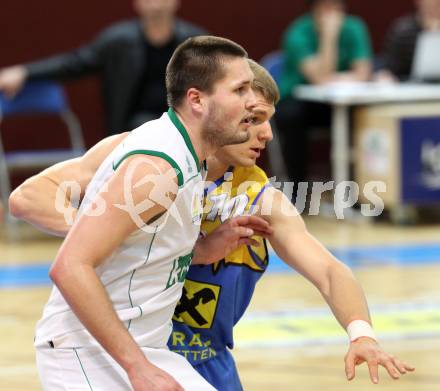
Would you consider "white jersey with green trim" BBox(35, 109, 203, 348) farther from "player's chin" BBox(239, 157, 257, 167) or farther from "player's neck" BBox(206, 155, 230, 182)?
"player's neck" BBox(206, 155, 230, 182)

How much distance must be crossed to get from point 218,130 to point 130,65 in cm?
644

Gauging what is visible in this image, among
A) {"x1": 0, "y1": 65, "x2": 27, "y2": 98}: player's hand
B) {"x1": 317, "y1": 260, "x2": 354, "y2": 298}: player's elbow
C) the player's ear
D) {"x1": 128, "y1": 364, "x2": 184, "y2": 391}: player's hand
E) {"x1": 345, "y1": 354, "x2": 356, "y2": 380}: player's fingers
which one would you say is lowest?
{"x1": 345, "y1": 354, "x2": 356, "y2": 380}: player's fingers

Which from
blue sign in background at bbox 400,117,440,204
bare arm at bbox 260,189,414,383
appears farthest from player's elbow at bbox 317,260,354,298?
blue sign in background at bbox 400,117,440,204

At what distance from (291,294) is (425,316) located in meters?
0.94

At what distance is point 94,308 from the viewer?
96.1 inches

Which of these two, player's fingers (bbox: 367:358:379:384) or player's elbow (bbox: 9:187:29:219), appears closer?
player's fingers (bbox: 367:358:379:384)

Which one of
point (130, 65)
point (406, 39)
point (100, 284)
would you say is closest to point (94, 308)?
point (100, 284)

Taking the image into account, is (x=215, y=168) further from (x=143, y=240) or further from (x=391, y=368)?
(x=391, y=368)

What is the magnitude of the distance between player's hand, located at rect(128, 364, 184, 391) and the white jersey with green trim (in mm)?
256

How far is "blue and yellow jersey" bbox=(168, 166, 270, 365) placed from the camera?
3.27 metres

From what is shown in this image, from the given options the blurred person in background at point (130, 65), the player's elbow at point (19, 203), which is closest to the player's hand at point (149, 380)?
the player's elbow at point (19, 203)

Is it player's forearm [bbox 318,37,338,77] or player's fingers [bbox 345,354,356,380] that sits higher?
player's forearm [bbox 318,37,338,77]

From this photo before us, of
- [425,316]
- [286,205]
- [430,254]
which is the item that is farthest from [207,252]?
[430,254]

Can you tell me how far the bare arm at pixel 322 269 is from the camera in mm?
2787
